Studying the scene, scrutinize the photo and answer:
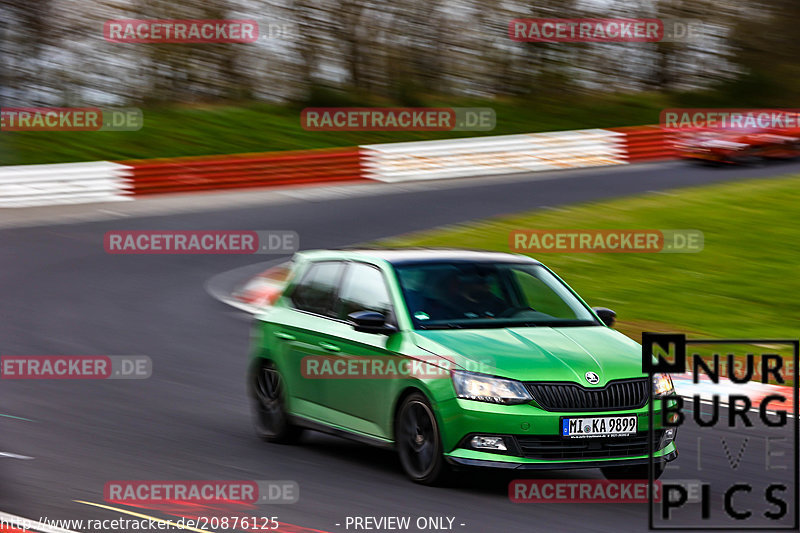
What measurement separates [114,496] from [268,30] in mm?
31088

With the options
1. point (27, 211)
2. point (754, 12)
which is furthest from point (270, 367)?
point (754, 12)

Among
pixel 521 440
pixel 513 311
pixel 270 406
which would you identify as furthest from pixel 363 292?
pixel 521 440

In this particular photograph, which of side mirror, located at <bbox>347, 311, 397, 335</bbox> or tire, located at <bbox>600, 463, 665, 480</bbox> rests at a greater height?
side mirror, located at <bbox>347, 311, 397, 335</bbox>

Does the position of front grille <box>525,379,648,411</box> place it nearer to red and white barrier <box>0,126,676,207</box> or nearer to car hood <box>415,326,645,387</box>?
car hood <box>415,326,645,387</box>

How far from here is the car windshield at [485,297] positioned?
8.49 m

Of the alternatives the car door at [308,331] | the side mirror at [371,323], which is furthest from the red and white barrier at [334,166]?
the side mirror at [371,323]

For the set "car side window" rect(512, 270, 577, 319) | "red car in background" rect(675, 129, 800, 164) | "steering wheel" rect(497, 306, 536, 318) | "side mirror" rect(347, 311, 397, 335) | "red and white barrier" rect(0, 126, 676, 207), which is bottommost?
"side mirror" rect(347, 311, 397, 335)

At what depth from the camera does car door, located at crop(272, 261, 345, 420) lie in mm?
9102

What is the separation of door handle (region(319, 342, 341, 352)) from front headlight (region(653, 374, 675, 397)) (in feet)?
7.04

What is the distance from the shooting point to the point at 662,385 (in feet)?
26.7

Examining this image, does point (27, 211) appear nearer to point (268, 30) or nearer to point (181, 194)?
point (181, 194)

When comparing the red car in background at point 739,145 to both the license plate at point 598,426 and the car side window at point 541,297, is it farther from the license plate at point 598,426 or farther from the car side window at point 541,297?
the license plate at point 598,426

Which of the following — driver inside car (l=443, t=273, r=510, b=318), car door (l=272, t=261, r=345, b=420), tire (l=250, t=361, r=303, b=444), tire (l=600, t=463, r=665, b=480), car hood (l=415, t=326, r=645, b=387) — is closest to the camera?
car hood (l=415, t=326, r=645, b=387)

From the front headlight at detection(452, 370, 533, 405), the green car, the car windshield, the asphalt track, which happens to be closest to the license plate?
the green car
